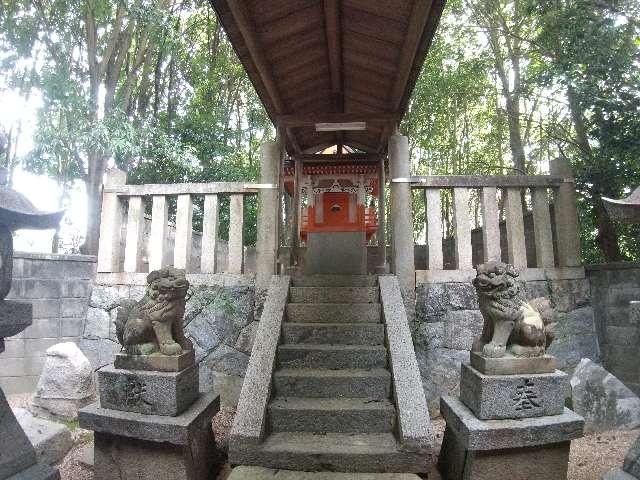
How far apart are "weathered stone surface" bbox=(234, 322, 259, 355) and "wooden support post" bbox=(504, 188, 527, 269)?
374 centimetres

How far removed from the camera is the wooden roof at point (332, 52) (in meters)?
3.60

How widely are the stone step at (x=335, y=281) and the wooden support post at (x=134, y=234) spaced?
2600 millimetres

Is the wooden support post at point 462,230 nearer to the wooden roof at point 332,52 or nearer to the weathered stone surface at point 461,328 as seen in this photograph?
the weathered stone surface at point 461,328

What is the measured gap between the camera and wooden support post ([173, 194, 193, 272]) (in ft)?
18.9

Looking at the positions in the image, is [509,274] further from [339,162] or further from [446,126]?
[446,126]

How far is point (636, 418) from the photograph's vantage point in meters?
4.31

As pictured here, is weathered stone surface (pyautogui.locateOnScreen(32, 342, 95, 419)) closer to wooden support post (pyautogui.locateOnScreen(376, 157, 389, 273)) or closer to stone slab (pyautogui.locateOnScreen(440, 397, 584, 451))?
stone slab (pyautogui.locateOnScreen(440, 397, 584, 451))

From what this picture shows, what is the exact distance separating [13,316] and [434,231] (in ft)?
15.2

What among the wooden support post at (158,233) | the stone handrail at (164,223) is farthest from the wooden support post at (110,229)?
the wooden support post at (158,233)

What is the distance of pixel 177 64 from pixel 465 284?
11.0 metres

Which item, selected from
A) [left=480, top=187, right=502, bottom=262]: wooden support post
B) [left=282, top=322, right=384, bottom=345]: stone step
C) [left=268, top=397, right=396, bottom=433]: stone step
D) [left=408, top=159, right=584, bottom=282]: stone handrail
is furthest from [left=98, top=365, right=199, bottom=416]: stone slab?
[left=480, top=187, right=502, bottom=262]: wooden support post

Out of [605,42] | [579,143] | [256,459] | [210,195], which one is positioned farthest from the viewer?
[579,143]

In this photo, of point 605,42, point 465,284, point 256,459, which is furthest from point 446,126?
point 256,459

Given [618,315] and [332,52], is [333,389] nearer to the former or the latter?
[332,52]
